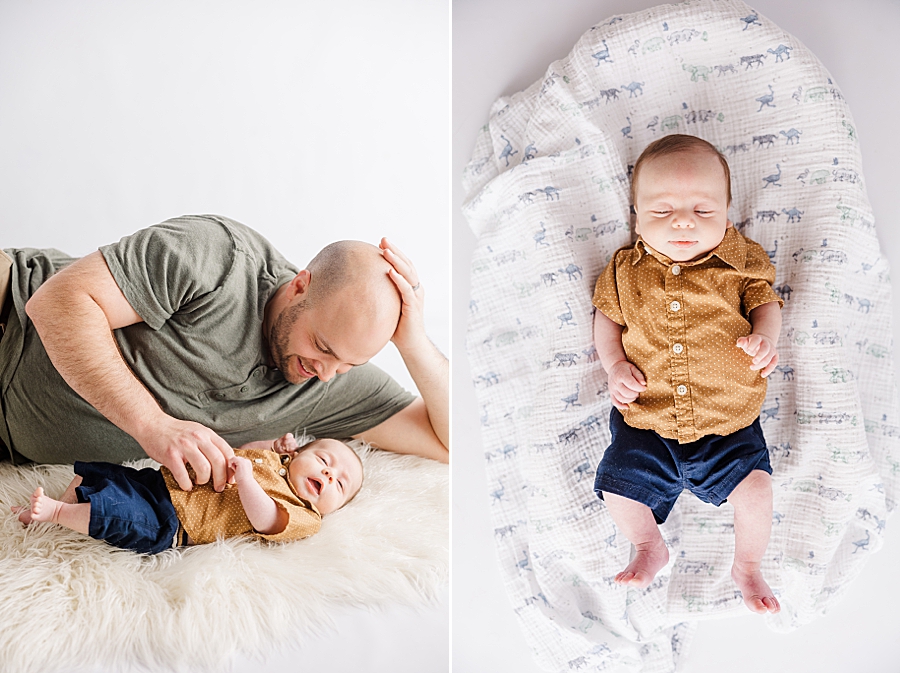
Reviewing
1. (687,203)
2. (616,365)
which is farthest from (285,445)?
(687,203)

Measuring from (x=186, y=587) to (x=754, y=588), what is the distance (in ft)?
3.54

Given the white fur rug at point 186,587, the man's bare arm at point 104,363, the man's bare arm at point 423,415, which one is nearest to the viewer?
the white fur rug at point 186,587

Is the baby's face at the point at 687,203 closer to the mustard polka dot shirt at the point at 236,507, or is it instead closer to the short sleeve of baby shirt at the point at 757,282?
the short sleeve of baby shirt at the point at 757,282

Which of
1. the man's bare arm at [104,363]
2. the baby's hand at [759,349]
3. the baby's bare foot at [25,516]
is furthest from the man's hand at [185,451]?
the baby's hand at [759,349]

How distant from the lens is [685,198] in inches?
50.1

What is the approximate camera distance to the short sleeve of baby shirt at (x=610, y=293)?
4.53 ft

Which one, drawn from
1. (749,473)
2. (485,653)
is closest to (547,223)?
(749,473)

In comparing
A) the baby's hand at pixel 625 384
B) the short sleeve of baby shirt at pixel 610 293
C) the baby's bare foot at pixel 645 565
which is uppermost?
the short sleeve of baby shirt at pixel 610 293

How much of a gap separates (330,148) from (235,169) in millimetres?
214

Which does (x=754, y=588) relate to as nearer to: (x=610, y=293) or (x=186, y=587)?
Result: (x=610, y=293)

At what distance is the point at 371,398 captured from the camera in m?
1.49

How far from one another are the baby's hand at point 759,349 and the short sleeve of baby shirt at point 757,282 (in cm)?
8

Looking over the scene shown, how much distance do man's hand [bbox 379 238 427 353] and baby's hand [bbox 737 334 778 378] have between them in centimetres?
64

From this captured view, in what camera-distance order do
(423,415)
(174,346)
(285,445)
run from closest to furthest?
(174,346) < (285,445) < (423,415)
